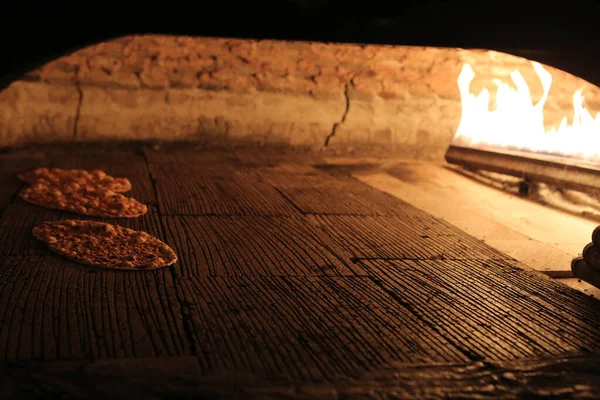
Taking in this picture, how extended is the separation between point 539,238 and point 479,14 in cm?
157

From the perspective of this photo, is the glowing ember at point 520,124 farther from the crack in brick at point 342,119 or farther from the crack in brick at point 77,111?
the crack in brick at point 77,111

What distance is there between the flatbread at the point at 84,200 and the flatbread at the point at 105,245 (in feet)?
0.79

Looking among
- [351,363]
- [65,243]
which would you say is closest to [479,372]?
[351,363]

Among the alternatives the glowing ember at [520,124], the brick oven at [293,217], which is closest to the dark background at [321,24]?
the brick oven at [293,217]

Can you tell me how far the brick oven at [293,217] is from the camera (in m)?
1.56

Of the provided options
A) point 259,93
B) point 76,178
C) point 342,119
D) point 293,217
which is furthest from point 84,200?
point 342,119

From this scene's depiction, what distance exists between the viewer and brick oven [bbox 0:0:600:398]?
1557 mm

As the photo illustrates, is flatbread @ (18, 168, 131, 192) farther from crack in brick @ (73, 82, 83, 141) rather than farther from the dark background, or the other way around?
the dark background

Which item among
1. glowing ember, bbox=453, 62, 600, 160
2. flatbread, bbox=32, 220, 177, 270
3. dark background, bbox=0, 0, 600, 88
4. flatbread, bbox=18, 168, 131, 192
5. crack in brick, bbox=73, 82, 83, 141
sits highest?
dark background, bbox=0, 0, 600, 88

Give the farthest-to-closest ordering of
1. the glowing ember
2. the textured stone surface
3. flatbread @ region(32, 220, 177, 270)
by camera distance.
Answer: the textured stone surface
the glowing ember
flatbread @ region(32, 220, 177, 270)

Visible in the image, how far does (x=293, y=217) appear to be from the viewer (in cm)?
294

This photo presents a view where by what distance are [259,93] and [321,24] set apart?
2.74 m

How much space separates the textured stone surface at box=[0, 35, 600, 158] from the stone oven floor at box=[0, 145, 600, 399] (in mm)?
1382

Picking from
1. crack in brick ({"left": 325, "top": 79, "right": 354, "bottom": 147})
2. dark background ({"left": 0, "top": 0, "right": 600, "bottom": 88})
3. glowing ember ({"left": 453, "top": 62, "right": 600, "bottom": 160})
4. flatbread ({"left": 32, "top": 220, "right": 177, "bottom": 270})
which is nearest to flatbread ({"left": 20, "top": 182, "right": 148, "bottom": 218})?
flatbread ({"left": 32, "top": 220, "right": 177, "bottom": 270})
